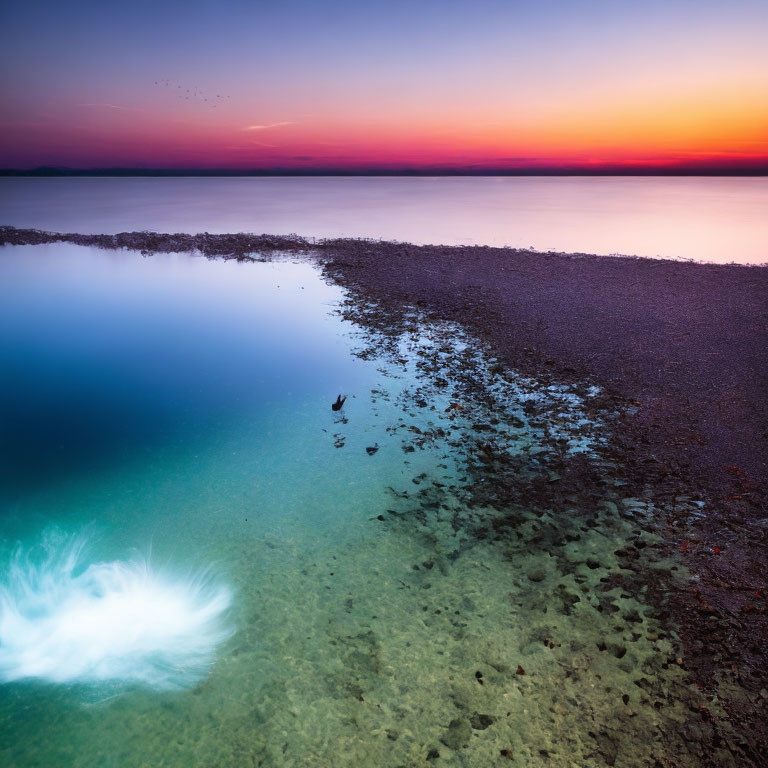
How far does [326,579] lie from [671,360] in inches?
327

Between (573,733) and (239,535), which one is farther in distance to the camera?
(239,535)

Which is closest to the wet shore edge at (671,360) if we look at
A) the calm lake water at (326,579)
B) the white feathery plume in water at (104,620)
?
the calm lake water at (326,579)

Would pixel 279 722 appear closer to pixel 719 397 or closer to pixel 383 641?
pixel 383 641

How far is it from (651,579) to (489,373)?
5.07m

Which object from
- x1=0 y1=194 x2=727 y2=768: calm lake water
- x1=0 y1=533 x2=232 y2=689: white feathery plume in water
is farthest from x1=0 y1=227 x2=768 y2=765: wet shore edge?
x1=0 y1=533 x2=232 y2=689: white feathery plume in water

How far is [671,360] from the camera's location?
9641 mm

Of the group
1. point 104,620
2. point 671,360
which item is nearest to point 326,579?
point 104,620

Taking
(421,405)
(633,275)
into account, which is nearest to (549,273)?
(633,275)

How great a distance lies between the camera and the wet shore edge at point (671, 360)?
4.06 meters

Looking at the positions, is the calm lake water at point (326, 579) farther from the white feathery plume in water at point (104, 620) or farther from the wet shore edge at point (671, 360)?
the wet shore edge at point (671, 360)

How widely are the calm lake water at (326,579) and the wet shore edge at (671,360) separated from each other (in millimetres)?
357

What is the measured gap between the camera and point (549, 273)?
17234mm

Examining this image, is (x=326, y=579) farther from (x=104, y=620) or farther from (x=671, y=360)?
(x=671, y=360)

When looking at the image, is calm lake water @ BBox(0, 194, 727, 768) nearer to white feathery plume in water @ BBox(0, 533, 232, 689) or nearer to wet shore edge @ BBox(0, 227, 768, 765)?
white feathery plume in water @ BBox(0, 533, 232, 689)
